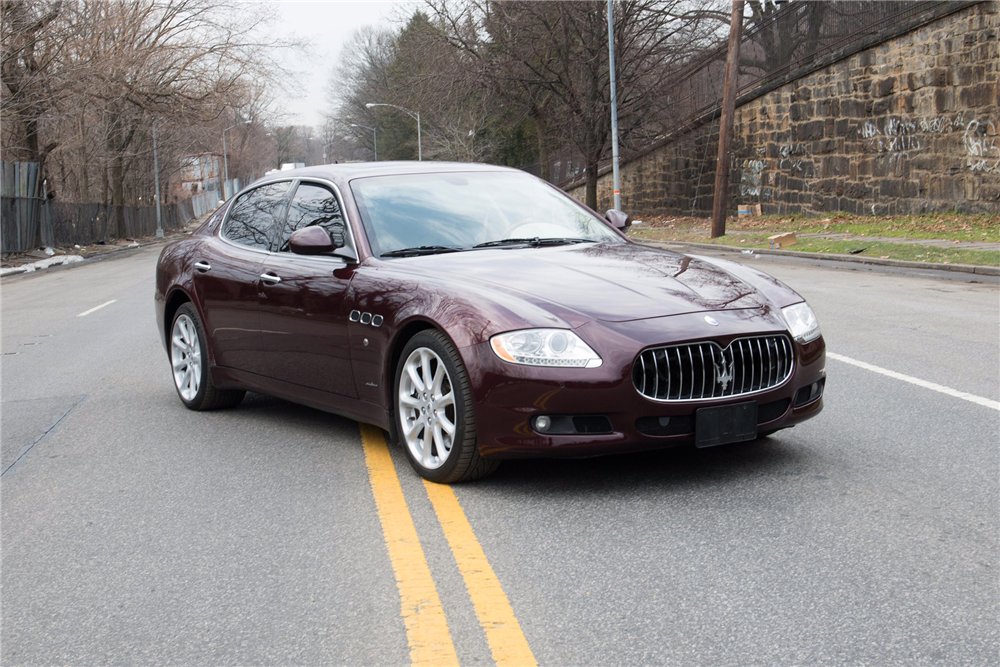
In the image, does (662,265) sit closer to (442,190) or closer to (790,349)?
(790,349)

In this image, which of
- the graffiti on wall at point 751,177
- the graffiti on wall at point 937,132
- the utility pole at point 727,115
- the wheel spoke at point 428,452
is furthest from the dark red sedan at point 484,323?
the graffiti on wall at point 751,177

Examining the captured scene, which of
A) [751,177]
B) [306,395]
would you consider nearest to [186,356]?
[306,395]

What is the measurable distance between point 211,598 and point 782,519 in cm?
220

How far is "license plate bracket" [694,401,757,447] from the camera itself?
4.43 metres

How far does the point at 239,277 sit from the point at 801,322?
3350 mm

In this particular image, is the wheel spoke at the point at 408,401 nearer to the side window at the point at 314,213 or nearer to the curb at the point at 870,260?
the side window at the point at 314,213

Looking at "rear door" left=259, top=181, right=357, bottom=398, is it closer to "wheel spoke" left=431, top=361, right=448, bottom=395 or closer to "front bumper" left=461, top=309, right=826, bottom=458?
"wheel spoke" left=431, top=361, right=448, bottom=395

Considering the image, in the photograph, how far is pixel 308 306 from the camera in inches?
223

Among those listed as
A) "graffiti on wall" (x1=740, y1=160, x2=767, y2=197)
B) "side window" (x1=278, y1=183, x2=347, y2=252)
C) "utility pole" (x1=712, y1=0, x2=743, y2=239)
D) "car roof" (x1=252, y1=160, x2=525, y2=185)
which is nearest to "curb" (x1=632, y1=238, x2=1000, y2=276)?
"utility pole" (x1=712, y1=0, x2=743, y2=239)

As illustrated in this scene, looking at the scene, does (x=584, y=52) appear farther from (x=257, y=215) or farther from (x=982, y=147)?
(x=257, y=215)

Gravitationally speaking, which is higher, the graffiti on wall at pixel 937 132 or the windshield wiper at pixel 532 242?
the graffiti on wall at pixel 937 132

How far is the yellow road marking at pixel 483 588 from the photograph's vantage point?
10.1 feet

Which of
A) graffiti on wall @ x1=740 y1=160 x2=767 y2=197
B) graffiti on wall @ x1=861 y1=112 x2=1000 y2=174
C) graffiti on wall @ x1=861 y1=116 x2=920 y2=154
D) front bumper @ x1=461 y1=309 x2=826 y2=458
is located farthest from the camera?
graffiti on wall @ x1=740 y1=160 x2=767 y2=197

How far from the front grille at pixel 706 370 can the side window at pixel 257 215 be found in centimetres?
291
